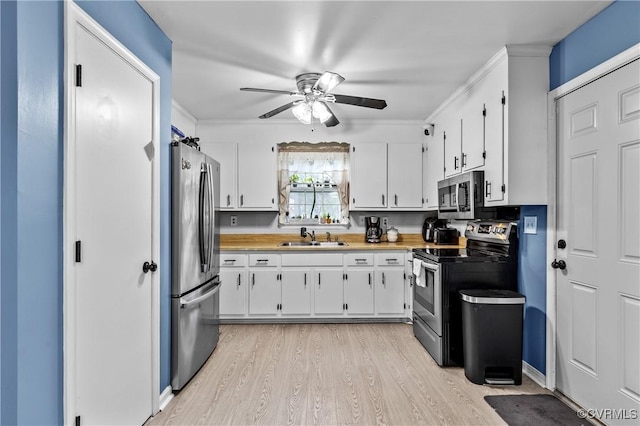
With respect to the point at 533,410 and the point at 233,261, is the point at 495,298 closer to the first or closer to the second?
the point at 533,410

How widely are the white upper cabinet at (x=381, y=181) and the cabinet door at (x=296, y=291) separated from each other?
1.15 m

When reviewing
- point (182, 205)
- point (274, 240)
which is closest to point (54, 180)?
point (182, 205)

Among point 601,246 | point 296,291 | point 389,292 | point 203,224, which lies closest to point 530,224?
point 601,246

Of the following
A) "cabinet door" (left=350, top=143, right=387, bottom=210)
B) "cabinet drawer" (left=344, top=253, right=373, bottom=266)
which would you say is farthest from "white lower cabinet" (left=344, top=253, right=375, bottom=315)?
"cabinet door" (left=350, top=143, right=387, bottom=210)

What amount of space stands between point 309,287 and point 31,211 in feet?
9.82

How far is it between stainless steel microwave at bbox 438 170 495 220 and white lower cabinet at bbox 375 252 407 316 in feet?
2.69

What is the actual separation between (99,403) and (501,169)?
9.51ft

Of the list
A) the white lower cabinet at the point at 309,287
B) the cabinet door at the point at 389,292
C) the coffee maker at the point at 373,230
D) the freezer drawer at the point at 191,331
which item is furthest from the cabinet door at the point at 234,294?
the coffee maker at the point at 373,230

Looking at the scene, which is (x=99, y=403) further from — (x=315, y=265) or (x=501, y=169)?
(x=501, y=169)

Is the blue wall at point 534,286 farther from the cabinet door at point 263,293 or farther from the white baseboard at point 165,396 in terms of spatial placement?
the white baseboard at point 165,396

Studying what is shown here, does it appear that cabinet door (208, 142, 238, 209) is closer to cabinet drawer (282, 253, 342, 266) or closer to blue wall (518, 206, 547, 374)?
cabinet drawer (282, 253, 342, 266)

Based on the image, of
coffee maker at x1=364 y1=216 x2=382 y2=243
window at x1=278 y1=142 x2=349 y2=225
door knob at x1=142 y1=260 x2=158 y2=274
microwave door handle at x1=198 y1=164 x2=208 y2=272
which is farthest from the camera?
window at x1=278 y1=142 x2=349 y2=225

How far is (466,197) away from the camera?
10.00 feet

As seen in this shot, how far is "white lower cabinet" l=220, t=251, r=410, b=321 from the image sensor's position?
12.8ft
